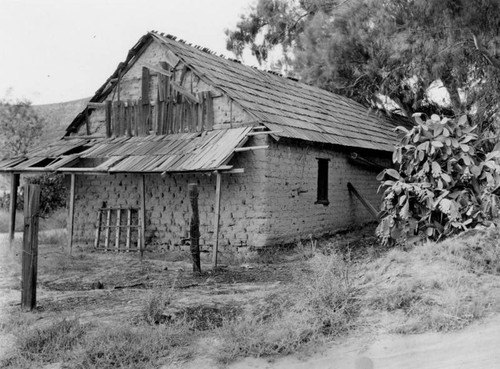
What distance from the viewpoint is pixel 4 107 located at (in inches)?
1027

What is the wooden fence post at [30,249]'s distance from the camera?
6.70 metres

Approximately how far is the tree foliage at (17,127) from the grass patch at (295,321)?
23025 mm

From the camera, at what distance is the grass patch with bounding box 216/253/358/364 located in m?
4.89

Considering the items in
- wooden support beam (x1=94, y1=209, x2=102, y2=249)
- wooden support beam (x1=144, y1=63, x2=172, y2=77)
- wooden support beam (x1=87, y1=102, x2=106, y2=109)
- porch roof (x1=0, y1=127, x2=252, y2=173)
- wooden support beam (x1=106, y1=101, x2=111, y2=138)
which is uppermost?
wooden support beam (x1=144, y1=63, x2=172, y2=77)

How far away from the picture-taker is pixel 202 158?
10.2 meters

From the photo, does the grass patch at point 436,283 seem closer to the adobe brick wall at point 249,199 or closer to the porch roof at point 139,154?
the adobe brick wall at point 249,199

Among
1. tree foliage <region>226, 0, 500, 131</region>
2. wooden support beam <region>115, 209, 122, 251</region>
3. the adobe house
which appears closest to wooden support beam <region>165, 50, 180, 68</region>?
the adobe house

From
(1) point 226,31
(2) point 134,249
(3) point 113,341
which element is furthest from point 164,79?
(1) point 226,31

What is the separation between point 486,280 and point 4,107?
26.0 meters

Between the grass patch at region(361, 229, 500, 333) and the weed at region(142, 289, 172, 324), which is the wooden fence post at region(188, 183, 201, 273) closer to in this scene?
the weed at region(142, 289, 172, 324)

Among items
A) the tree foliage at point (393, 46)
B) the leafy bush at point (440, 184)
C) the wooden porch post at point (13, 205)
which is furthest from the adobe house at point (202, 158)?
the tree foliage at point (393, 46)

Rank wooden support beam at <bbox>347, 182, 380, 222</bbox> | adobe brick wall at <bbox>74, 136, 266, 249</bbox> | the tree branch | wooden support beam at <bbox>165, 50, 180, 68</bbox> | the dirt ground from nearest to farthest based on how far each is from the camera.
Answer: the dirt ground < the tree branch < adobe brick wall at <bbox>74, 136, 266, 249</bbox> < wooden support beam at <bbox>165, 50, 180, 68</bbox> < wooden support beam at <bbox>347, 182, 380, 222</bbox>

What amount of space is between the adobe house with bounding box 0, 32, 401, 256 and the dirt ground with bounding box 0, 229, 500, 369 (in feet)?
3.06

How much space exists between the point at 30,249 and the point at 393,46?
9946 mm
